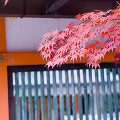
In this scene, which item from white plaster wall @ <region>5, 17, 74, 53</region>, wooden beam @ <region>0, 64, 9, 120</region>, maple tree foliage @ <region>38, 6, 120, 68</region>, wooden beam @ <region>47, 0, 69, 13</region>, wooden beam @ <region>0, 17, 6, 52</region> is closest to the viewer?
maple tree foliage @ <region>38, 6, 120, 68</region>

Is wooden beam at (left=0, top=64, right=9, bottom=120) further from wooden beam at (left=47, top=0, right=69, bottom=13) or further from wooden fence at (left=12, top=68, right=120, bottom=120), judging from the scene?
wooden beam at (left=47, top=0, right=69, bottom=13)

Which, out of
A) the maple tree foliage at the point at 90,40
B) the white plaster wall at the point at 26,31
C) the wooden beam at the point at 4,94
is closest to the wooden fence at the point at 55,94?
the wooden beam at the point at 4,94

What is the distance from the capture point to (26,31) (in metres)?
5.72

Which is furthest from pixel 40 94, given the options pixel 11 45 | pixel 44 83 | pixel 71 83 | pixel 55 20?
pixel 55 20

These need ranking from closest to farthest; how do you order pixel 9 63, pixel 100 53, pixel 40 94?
1. pixel 100 53
2. pixel 9 63
3. pixel 40 94

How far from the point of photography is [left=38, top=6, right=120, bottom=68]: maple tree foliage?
3.57 metres

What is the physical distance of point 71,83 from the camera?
5914 mm

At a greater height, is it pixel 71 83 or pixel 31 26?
pixel 31 26

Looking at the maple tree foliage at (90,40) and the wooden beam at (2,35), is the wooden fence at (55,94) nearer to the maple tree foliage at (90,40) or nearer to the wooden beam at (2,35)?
the wooden beam at (2,35)

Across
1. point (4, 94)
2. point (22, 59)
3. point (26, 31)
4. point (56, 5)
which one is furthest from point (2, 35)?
point (56, 5)

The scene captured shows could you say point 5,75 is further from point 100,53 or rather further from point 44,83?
point 100,53

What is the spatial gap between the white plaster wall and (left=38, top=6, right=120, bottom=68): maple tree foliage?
1351 millimetres

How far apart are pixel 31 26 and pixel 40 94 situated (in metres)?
1.55

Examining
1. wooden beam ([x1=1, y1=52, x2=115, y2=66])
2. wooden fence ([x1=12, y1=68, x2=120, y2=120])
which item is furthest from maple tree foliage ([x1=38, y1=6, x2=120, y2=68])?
wooden fence ([x1=12, y1=68, x2=120, y2=120])
